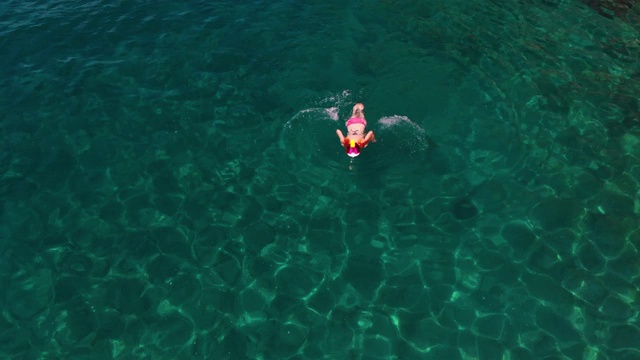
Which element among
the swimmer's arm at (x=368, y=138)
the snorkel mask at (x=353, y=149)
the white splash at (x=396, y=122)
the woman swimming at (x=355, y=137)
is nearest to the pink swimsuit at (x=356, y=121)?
the woman swimming at (x=355, y=137)

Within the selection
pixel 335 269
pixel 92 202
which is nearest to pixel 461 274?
pixel 335 269

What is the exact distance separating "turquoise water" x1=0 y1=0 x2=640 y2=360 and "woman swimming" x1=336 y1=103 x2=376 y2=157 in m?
0.78

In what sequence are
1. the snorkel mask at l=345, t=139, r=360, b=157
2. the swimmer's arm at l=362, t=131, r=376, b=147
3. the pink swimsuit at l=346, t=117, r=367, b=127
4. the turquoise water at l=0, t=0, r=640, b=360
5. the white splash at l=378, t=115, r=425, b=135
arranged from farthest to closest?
the white splash at l=378, t=115, r=425, b=135 → the pink swimsuit at l=346, t=117, r=367, b=127 → the swimmer's arm at l=362, t=131, r=376, b=147 → the snorkel mask at l=345, t=139, r=360, b=157 → the turquoise water at l=0, t=0, r=640, b=360

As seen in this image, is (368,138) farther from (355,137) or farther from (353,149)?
(353,149)

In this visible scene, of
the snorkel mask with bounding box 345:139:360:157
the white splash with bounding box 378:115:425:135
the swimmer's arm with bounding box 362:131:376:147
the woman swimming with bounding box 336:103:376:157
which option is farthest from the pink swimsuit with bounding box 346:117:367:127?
the white splash with bounding box 378:115:425:135

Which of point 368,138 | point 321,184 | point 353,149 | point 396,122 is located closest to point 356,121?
point 368,138

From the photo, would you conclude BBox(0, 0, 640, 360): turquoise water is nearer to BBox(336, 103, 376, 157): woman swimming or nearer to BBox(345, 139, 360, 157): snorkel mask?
BBox(336, 103, 376, 157): woman swimming

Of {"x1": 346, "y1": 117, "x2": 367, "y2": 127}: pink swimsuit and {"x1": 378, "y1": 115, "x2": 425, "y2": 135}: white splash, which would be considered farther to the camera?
{"x1": 378, "y1": 115, "x2": 425, "y2": 135}: white splash

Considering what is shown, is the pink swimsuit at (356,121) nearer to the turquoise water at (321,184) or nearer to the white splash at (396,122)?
the turquoise water at (321,184)

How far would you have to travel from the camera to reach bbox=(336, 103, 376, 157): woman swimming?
613 inches

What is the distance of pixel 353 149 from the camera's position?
51.0ft

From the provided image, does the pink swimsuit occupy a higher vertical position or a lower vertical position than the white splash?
higher

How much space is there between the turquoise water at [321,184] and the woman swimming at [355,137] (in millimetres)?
783

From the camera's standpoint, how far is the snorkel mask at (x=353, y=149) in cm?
1547
